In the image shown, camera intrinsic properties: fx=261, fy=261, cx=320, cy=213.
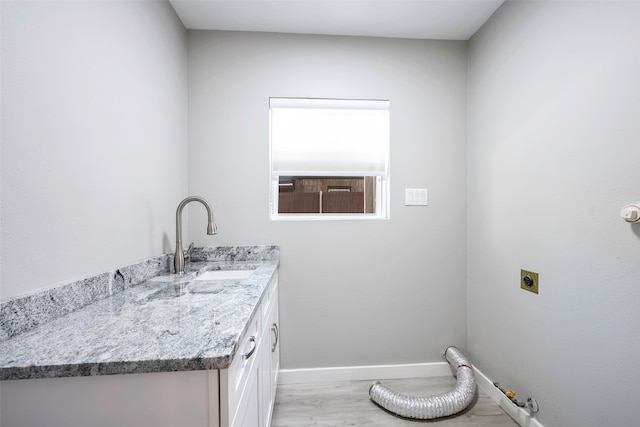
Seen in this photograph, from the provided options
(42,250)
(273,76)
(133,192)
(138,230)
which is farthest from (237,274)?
(273,76)

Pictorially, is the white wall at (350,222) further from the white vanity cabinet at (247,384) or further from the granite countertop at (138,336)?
the granite countertop at (138,336)

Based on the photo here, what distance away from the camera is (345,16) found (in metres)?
1.69

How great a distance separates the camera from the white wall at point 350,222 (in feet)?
6.03

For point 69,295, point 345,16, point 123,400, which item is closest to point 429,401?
point 123,400

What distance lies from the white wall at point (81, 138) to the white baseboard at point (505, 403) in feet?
7.27

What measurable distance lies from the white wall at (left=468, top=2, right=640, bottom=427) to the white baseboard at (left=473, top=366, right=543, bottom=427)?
2.5 inches

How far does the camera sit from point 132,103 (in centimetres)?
125

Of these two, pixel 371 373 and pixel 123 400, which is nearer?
pixel 123 400

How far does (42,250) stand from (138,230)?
493 mm

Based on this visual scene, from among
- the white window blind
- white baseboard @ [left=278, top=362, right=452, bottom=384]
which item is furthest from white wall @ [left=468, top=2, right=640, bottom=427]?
the white window blind

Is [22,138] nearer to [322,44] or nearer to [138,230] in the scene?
[138,230]

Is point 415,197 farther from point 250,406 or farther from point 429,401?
point 250,406

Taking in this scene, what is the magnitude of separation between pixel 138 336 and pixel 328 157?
159 cm

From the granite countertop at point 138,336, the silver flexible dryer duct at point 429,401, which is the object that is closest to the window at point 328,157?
the granite countertop at point 138,336
